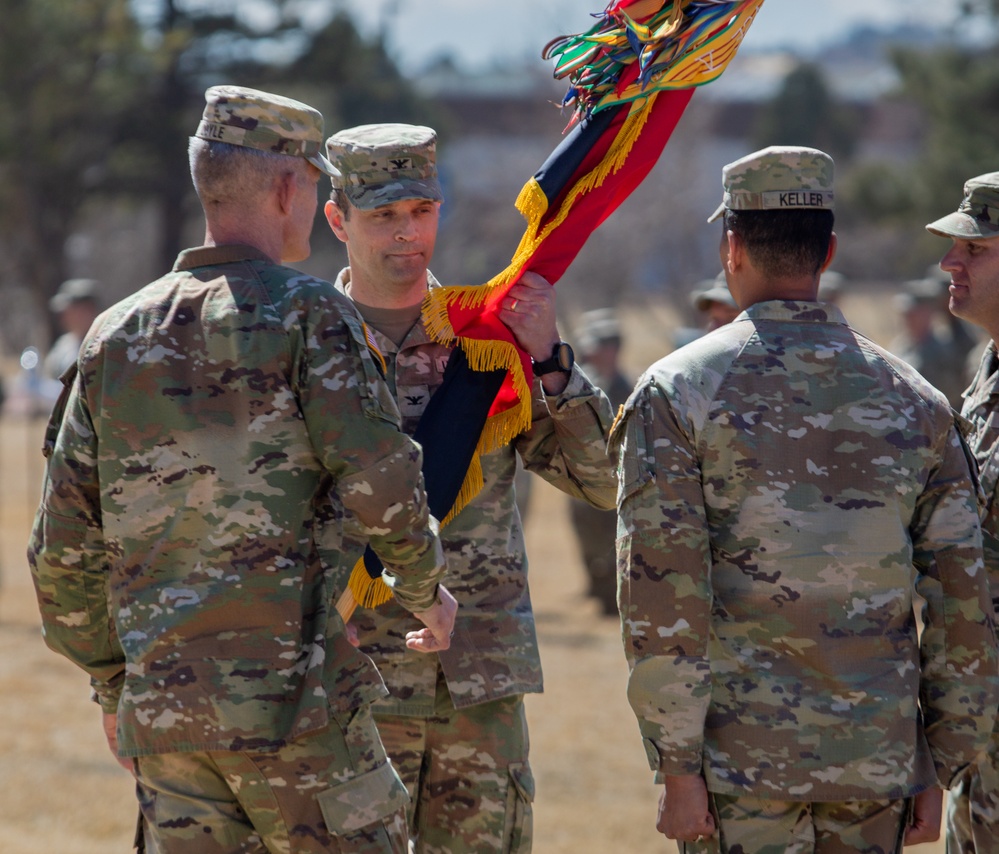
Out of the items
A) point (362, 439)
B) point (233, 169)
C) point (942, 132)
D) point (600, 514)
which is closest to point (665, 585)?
point (362, 439)

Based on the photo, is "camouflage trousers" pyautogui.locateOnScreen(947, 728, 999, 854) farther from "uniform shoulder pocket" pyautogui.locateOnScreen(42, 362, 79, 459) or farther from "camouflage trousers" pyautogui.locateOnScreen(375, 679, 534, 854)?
"uniform shoulder pocket" pyautogui.locateOnScreen(42, 362, 79, 459)

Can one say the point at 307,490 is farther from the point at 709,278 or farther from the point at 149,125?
the point at 709,278

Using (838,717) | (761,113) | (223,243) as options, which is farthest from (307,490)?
(761,113)

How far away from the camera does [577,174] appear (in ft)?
13.3

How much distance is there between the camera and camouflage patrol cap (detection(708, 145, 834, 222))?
3.19 meters

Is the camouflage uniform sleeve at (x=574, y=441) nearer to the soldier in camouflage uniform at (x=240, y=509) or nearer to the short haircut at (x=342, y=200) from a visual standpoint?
the short haircut at (x=342, y=200)

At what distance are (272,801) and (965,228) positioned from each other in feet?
8.12

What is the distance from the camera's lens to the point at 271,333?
9.88 feet

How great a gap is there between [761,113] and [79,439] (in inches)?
1722

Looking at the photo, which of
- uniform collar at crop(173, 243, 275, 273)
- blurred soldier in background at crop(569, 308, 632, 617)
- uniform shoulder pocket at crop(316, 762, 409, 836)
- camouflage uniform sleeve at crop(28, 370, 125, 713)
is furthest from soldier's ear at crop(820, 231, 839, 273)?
blurred soldier in background at crop(569, 308, 632, 617)

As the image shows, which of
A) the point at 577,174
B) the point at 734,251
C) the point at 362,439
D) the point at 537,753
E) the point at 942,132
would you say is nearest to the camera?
the point at 362,439

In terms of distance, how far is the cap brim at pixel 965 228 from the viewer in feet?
13.1

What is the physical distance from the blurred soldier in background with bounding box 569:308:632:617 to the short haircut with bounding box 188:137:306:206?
25.1 feet

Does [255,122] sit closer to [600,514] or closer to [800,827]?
[800,827]
